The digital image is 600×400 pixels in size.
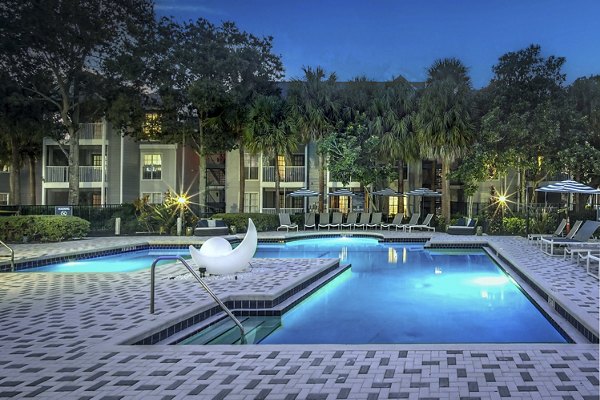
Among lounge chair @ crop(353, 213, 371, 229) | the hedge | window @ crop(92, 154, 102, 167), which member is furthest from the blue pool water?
window @ crop(92, 154, 102, 167)

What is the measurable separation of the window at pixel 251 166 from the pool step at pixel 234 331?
82.4 ft

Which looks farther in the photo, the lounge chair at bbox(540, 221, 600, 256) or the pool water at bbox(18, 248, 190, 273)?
the lounge chair at bbox(540, 221, 600, 256)

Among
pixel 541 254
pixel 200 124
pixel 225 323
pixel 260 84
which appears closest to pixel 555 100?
pixel 541 254

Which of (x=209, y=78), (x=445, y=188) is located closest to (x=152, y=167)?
(x=209, y=78)

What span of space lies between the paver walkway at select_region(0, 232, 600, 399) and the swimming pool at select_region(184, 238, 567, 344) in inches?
43.4

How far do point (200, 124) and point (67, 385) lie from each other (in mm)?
23044

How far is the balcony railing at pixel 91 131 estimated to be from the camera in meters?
30.9

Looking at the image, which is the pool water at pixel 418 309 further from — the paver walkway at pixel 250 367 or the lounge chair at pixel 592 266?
the lounge chair at pixel 592 266

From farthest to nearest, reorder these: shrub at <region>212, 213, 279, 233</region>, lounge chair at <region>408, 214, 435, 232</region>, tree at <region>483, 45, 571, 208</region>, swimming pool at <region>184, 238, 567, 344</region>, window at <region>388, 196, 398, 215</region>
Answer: window at <region>388, 196, 398, 215</region>
lounge chair at <region>408, 214, 435, 232</region>
shrub at <region>212, 213, 279, 233</region>
tree at <region>483, 45, 571, 208</region>
swimming pool at <region>184, 238, 567, 344</region>

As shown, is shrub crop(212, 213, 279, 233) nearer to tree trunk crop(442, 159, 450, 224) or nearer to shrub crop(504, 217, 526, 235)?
tree trunk crop(442, 159, 450, 224)

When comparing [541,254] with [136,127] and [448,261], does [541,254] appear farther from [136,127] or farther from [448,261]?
[136,127]

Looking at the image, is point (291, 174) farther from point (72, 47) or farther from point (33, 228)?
point (33, 228)

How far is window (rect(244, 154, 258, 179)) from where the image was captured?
32.4 m

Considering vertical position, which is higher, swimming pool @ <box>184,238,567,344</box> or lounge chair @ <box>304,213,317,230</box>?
lounge chair @ <box>304,213,317,230</box>
